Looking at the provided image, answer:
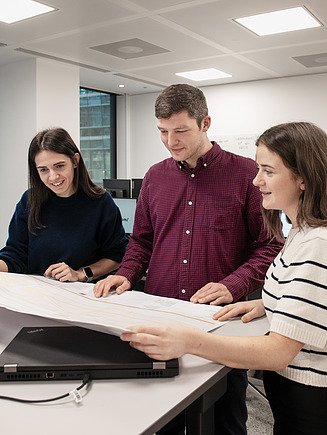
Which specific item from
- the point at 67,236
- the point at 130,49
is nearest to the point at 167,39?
the point at 130,49

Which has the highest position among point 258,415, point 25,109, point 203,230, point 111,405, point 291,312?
point 25,109

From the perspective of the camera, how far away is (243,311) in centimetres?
121

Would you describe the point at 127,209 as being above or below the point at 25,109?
below

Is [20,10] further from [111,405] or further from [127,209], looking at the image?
[111,405]

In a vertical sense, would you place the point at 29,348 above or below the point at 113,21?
below

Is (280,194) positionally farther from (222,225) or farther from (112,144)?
(112,144)

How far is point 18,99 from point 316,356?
455cm

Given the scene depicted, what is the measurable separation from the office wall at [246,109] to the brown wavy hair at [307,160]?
456cm

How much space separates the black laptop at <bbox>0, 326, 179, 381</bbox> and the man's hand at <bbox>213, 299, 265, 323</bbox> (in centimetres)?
30

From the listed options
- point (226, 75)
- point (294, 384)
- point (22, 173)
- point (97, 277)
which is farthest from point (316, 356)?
point (226, 75)

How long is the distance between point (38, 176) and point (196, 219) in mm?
648

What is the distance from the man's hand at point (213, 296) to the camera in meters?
1.33

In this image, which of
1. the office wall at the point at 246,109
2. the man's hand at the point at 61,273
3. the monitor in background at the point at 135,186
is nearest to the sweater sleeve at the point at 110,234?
the man's hand at the point at 61,273

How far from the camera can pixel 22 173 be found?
15.8 ft
